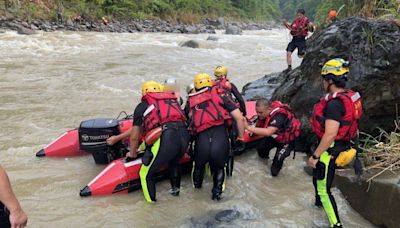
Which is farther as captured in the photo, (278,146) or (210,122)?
(278,146)

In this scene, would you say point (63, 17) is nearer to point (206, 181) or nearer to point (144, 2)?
point (144, 2)

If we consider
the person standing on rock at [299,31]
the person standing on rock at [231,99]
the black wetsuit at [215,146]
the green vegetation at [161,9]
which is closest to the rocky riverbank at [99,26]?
the green vegetation at [161,9]

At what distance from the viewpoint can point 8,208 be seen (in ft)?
6.91

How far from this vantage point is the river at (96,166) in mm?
3902

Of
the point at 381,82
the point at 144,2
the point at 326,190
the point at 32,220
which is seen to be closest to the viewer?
the point at 326,190

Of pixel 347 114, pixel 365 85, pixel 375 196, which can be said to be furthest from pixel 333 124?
pixel 365 85

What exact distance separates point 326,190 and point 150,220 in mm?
1635

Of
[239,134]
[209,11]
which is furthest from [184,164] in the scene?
[209,11]

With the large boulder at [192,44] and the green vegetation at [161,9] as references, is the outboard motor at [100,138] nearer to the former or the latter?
the green vegetation at [161,9]

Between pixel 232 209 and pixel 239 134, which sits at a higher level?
pixel 239 134

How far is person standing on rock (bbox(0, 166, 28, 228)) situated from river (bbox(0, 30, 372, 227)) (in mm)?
1654

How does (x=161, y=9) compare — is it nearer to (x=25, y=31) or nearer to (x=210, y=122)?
(x=25, y=31)

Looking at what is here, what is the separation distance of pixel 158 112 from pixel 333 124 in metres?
1.67

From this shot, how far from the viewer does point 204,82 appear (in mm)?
4195
